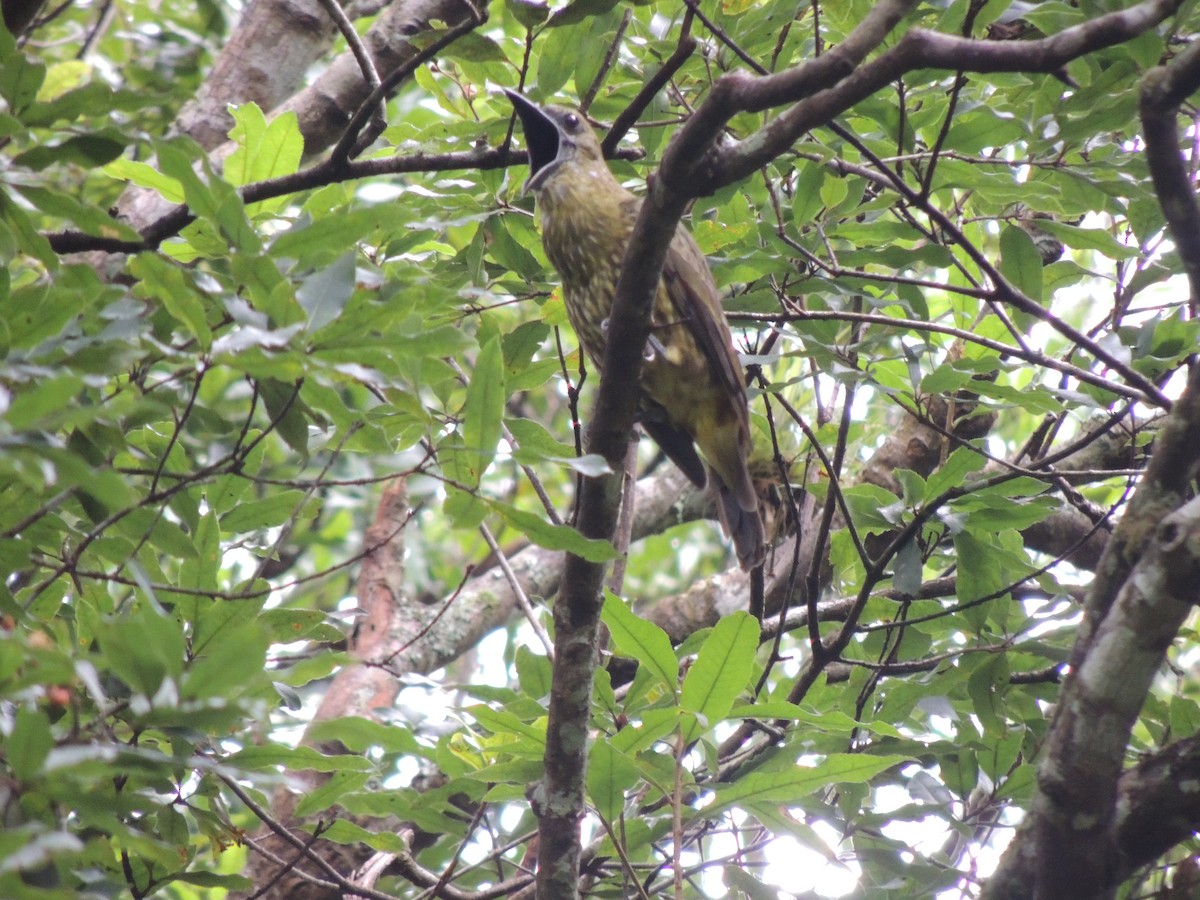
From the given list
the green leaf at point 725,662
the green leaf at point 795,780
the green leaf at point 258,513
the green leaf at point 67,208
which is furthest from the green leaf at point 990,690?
the green leaf at point 67,208

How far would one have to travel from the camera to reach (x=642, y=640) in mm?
2172

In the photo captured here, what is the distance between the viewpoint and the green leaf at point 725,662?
6.85 ft

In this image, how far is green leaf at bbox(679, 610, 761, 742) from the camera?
Answer: 209cm

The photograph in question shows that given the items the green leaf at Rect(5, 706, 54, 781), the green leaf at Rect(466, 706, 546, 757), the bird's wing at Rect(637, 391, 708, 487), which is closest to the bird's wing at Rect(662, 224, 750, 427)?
the bird's wing at Rect(637, 391, 708, 487)

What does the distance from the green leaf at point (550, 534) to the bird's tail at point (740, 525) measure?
1.80 meters

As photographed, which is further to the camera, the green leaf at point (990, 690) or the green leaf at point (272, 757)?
the green leaf at point (990, 690)

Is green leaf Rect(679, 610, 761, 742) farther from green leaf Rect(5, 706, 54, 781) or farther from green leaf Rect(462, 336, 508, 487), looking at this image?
green leaf Rect(5, 706, 54, 781)

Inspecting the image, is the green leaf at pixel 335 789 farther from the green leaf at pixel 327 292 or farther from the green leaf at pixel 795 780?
the green leaf at pixel 327 292

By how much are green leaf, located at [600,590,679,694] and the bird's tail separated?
4.25ft

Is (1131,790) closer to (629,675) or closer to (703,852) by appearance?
(703,852)

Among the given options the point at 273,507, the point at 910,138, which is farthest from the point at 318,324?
the point at 910,138

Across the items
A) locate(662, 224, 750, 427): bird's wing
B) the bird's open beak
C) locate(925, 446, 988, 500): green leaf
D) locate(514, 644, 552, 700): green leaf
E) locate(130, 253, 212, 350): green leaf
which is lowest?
locate(514, 644, 552, 700): green leaf

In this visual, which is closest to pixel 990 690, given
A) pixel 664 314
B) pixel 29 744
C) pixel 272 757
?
pixel 664 314

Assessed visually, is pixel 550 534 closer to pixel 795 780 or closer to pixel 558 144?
pixel 795 780
